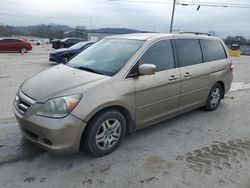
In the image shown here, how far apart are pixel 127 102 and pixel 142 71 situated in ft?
1.67

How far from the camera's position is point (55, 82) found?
348 centimetres

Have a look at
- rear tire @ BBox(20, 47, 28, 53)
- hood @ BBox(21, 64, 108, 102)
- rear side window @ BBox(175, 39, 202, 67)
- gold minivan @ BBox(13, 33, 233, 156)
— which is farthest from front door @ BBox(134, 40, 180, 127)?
rear tire @ BBox(20, 47, 28, 53)

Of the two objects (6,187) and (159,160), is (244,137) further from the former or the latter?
(6,187)

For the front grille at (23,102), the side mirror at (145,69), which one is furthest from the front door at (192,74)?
the front grille at (23,102)

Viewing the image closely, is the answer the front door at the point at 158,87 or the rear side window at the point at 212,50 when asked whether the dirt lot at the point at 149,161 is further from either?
the rear side window at the point at 212,50

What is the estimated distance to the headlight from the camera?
3090mm

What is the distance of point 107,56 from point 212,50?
8.53ft

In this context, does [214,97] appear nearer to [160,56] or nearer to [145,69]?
[160,56]

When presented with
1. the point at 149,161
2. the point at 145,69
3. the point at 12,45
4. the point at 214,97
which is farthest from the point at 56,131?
the point at 12,45

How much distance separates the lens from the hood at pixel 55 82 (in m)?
3.24

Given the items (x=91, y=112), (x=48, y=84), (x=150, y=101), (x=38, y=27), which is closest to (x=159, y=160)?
(x=150, y=101)

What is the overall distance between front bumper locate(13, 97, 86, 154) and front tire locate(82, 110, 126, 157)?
6.0 inches

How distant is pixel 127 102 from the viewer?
362 cm

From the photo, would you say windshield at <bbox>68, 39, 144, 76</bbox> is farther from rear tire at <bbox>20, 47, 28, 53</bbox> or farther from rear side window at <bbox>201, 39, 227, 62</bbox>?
rear tire at <bbox>20, 47, 28, 53</bbox>
